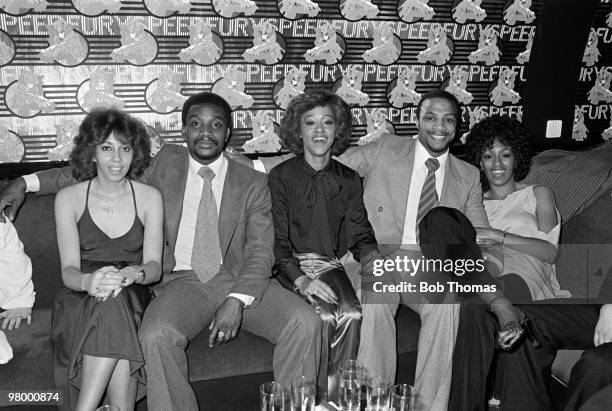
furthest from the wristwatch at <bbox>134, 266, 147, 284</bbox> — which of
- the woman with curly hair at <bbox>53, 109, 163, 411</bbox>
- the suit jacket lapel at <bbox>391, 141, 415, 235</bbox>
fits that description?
the suit jacket lapel at <bbox>391, 141, 415, 235</bbox>

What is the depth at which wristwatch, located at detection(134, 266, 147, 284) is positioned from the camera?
8.87ft

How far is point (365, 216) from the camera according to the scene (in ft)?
10.5

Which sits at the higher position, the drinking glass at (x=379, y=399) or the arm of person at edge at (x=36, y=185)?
the arm of person at edge at (x=36, y=185)

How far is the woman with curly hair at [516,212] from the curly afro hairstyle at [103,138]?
161 centimetres

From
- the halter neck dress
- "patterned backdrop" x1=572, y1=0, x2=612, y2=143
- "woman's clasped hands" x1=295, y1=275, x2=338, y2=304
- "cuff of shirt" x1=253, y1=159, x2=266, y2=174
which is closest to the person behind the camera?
the halter neck dress

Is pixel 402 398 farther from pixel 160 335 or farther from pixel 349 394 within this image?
pixel 160 335

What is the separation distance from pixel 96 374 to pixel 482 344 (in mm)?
1568

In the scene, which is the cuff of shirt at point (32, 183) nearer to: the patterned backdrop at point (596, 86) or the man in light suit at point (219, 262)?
the man in light suit at point (219, 262)

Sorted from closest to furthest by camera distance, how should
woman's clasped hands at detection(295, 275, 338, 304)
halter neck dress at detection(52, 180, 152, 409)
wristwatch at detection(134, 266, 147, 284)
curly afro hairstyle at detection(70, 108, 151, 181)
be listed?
halter neck dress at detection(52, 180, 152, 409) → wristwatch at detection(134, 266, 147, 284) → curly afro hairstyle at detection(70, 108, 151, 181) → woman's clasped hands at detection(295, 275, 338, 304)

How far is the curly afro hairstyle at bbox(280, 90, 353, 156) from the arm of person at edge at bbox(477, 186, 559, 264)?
0.80m

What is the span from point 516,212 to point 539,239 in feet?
0.58

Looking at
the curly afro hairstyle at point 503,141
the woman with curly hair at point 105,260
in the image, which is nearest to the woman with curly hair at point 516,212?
the curly afro hairstyle at point 503,141

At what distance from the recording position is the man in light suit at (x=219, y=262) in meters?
2.77

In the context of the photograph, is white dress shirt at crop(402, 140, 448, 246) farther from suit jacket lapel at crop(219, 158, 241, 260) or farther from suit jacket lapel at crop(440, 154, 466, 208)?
suit jacket lapel at crop(219, 158, 241, 260)
